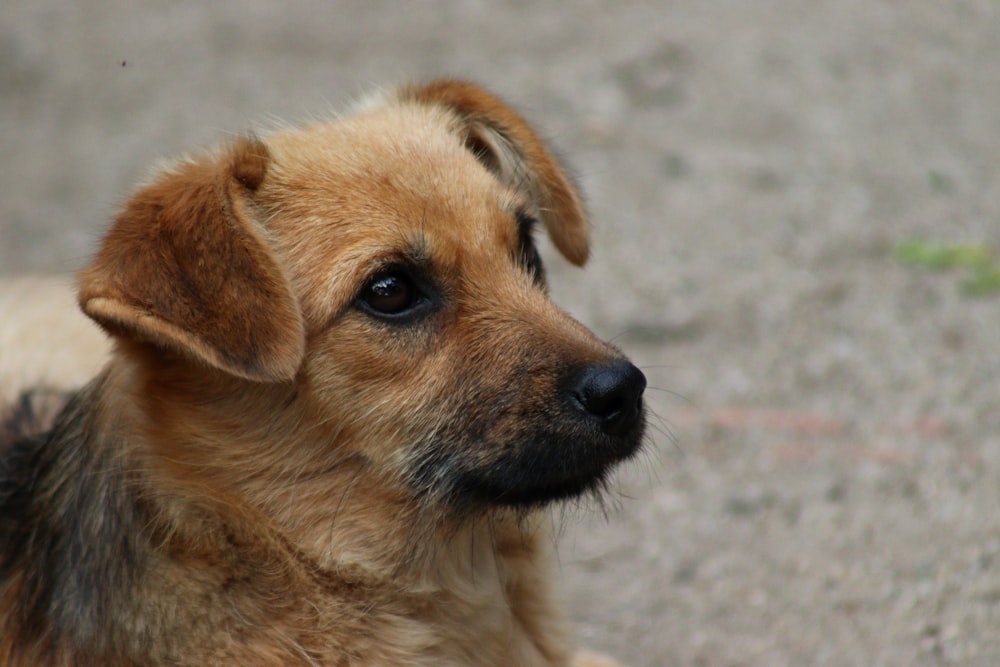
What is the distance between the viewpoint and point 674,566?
5355 mm

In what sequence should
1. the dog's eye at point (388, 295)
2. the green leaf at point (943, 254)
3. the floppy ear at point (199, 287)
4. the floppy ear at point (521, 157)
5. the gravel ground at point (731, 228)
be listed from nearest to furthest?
the floppy ear at point (199, 287) < the dog's eye at point (388, 295) < the floppy ear at point (521, 157) < the gravel ground at point (731, 228) < the green leaf at point (943, 254)

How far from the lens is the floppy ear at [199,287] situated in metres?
3.30

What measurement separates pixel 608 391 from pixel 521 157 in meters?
1.45

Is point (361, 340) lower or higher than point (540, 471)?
higher

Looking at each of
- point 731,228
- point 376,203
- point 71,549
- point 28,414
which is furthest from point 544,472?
point 731,228

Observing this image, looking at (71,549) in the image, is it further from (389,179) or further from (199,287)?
(389,179)

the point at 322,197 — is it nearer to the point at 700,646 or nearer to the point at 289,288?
the point at 289,288

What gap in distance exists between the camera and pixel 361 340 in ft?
12.0

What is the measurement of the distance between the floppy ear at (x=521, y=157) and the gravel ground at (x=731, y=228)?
2.14ft

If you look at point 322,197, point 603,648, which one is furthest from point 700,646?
point 322,197

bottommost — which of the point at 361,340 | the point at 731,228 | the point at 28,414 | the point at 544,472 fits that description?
the point at 731,228

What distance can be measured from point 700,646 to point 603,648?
397 millimetres

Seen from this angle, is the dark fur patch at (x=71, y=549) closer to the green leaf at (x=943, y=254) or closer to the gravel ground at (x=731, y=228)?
the gravel ground at (x=731, y=228)

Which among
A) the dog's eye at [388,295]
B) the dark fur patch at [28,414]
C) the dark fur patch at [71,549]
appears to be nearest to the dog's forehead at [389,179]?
the dog's eye at [388,295]
